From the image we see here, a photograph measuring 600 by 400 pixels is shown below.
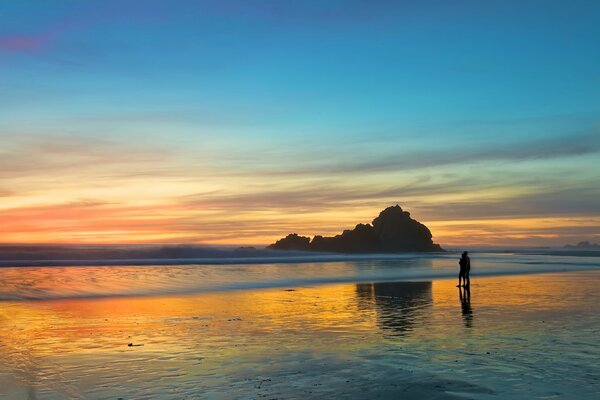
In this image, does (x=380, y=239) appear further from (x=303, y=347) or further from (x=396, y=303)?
(x=303, y=347)

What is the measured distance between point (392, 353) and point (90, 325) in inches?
428

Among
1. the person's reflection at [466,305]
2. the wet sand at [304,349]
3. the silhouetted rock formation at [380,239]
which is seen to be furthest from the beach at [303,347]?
the silhouetted rock formation at [380,239]

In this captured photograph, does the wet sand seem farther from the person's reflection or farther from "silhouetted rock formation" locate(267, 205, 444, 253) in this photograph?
"silhouetted rock formation" locate(267, 205, 444, 253)

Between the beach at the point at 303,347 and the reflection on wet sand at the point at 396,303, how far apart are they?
100 millimetres

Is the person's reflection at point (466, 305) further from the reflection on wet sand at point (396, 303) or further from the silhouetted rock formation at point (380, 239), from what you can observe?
the silhouetted rock formation at point (380, 239)

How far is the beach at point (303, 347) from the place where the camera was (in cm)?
998

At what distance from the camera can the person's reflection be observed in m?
18.2

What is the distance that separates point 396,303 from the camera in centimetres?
2369

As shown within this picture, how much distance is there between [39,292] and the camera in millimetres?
30281

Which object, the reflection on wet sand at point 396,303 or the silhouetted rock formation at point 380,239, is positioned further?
the silhouetted rock formation at point 380,239

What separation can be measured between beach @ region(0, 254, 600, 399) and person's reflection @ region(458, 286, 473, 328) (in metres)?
0.14

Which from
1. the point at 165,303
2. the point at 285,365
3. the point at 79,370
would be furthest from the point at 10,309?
the point at 285,365

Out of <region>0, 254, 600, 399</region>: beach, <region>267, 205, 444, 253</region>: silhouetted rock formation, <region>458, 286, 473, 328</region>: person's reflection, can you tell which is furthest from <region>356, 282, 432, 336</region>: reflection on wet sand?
<region>267, 205, 444, 253</region>: silhouetted rock formation

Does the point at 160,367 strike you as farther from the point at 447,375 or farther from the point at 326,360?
the point at 447,375
